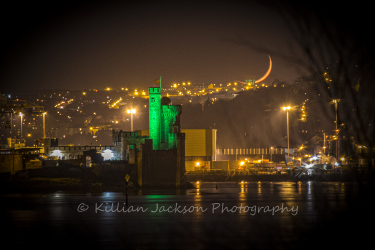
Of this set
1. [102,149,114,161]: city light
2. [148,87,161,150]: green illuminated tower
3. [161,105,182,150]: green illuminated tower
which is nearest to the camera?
[161,105,182,150]: green illuminated tower

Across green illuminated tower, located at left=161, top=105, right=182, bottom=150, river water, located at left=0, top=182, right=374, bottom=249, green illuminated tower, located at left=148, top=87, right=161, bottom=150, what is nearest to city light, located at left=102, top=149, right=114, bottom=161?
green illuminated tower, located at left=148, top=87, right=161, bottom=150

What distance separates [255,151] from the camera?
5123 inches

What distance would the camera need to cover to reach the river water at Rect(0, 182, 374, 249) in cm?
2676

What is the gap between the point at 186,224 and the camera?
34.0 metres

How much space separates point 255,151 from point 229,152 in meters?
7.23

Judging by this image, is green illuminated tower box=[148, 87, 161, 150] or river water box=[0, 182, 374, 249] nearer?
river water box=[0, 182, 374, 249]

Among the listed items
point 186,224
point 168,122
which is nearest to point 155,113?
point 168,122

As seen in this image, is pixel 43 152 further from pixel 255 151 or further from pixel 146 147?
pixel 255 151

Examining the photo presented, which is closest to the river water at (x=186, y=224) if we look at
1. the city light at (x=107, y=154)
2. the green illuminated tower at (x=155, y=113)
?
the green illuminated tower at (x=155, y=113)

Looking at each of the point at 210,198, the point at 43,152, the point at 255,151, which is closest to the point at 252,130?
the point at 255,151

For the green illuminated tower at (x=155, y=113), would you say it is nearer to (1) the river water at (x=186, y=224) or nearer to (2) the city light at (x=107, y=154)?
(2) the city light at (x=107, y=154)

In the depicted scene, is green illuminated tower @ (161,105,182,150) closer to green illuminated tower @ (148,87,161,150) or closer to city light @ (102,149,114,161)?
green illuminated tower @ (148,87,161,150)

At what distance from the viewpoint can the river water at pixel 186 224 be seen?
2676 centimetres

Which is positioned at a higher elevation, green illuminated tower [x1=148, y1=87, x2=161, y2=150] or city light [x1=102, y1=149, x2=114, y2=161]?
green illuminated tower [x1=148, y1=87, x2=161, y2=150]
